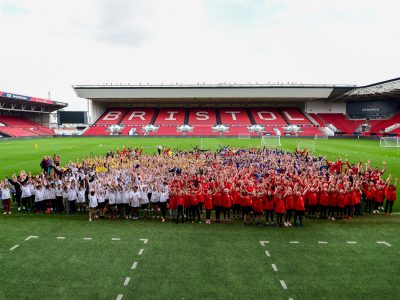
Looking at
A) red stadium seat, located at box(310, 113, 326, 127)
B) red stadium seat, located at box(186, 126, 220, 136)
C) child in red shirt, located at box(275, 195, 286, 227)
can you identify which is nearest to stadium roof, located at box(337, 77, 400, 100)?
red stadium seat, located at box(310, 113, 326, 127)

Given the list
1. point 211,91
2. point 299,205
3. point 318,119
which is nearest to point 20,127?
point 211,91

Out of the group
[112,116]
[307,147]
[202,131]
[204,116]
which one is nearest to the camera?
[307,147]

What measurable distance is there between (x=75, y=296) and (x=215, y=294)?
3.20 metres

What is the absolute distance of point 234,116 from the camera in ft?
247

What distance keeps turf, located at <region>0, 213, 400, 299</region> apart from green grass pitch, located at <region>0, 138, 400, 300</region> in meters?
0.03

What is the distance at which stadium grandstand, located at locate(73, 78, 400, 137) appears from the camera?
65625 mm

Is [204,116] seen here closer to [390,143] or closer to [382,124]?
[382,124]

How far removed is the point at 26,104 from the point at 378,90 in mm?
74537

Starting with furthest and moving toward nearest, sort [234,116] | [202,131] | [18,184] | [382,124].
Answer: [234,116], [202,131], [382,124], [18,184]

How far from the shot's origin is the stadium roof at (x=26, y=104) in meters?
59.7

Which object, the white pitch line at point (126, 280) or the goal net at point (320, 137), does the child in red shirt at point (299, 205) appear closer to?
the white pitch line at point (126, 280)

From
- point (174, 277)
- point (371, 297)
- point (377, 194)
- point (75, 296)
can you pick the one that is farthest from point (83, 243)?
point (377, 194)

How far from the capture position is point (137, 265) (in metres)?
8.41

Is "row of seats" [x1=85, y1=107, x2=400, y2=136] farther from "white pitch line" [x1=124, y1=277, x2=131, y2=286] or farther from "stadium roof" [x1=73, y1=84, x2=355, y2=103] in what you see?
"white pitch line" [x1=124, y1=277, x2=131, y2=286]
